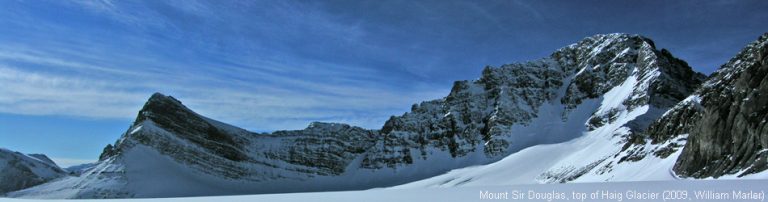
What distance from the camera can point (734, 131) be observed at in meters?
68.5

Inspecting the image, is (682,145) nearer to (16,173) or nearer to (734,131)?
(734,131)

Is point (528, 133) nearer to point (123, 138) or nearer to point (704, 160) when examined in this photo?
point (704, 160)

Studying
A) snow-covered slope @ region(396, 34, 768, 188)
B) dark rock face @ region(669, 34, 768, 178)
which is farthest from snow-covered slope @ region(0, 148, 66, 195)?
dark rock face @ region(669, 34, 768, 178)

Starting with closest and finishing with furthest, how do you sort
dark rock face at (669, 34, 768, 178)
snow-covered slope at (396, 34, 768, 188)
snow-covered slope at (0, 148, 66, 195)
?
dark rock face at (669, 34, 768, 178), snow-covered slope at (396, 34, 768, 188), snow-covered slope at (0, 148, 66, 195)

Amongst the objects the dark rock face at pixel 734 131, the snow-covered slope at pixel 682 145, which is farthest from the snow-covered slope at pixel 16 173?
the dark rock face at pixel 734 131

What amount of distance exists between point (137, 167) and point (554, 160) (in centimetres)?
12310

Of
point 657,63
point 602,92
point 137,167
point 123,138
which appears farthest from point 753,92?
point 123,138

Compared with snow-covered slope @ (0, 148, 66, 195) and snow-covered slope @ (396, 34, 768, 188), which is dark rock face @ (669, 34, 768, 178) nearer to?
snow-covered slope @ (396, 34, 768, 188)

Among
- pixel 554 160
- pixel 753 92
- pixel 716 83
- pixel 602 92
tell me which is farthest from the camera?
pixel 602 92

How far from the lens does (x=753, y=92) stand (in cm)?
6600

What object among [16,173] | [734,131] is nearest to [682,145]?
[734,131]

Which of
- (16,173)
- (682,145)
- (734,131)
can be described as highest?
(16,173)

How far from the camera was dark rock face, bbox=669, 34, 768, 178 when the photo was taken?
205ft

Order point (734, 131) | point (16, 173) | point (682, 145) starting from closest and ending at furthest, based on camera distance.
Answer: point (734, 131) → point (682, 145) → point (16, 173)
